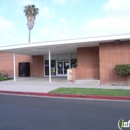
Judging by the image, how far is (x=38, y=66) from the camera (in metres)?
25.5

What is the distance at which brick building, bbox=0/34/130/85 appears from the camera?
14.1m

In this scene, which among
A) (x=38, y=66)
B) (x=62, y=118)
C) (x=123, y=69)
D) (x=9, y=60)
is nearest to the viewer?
(x=62, y=118)

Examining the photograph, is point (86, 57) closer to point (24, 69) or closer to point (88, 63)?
point (88, 63)

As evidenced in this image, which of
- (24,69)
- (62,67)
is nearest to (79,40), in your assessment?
(62,67)

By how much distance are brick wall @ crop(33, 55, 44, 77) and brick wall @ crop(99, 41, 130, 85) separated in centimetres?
1252

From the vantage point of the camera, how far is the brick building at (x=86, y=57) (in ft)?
46.3

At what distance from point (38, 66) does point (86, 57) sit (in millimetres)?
10009

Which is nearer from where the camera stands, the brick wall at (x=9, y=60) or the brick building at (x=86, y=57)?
the brick building at (x=86, y=57)

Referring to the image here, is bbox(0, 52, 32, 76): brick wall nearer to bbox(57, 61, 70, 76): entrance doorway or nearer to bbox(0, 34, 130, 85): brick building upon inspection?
bbox(0, 34, 130, 85): brick building

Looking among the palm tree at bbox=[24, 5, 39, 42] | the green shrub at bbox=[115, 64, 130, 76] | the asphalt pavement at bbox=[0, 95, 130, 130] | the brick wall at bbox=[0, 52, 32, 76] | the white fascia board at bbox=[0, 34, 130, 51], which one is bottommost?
the asphalt pavement at bbox=[0, 95, 130, 130]

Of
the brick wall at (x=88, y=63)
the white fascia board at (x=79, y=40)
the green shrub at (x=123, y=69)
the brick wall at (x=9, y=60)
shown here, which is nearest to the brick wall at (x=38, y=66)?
the brick wall at (x=9, y=60)

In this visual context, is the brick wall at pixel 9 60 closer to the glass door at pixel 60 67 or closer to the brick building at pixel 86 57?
the brick building at pixel 86 57

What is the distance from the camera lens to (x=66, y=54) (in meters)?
23.6

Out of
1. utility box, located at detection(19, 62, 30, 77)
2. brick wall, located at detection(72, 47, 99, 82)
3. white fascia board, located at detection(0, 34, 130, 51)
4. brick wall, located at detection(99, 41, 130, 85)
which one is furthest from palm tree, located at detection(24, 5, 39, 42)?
brick wall, located at detection(99, 41, 130, 85)
